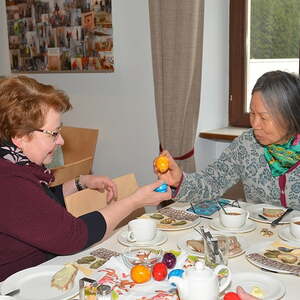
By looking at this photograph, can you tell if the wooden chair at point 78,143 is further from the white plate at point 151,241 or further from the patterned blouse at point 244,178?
the white plate at point 151,241

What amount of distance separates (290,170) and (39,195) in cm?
108

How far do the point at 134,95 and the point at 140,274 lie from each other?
212cm

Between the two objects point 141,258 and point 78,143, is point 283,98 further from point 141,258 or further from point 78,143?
point 78,143

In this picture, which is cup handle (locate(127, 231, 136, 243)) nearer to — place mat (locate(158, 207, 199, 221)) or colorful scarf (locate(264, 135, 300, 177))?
place mat (locate(158, 207, 199, 221))

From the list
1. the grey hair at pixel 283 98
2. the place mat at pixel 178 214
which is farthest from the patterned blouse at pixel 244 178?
the grey hair at pixel 283 98

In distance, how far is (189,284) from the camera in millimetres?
1009

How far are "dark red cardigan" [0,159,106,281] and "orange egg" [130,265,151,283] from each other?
9.7 inches

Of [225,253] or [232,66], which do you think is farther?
[232,66]

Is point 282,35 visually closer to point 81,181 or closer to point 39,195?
point 81,181

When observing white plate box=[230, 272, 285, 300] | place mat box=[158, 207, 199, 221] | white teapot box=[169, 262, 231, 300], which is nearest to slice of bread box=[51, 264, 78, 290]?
white teapot box=[169, 262, 231, 300]

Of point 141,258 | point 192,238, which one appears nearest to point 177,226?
point 192,238

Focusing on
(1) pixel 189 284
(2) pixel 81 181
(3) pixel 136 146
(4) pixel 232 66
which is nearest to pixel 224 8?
(4) pixel 232 66

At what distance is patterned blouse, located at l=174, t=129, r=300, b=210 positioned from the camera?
1.94m

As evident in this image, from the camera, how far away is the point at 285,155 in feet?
6.27
